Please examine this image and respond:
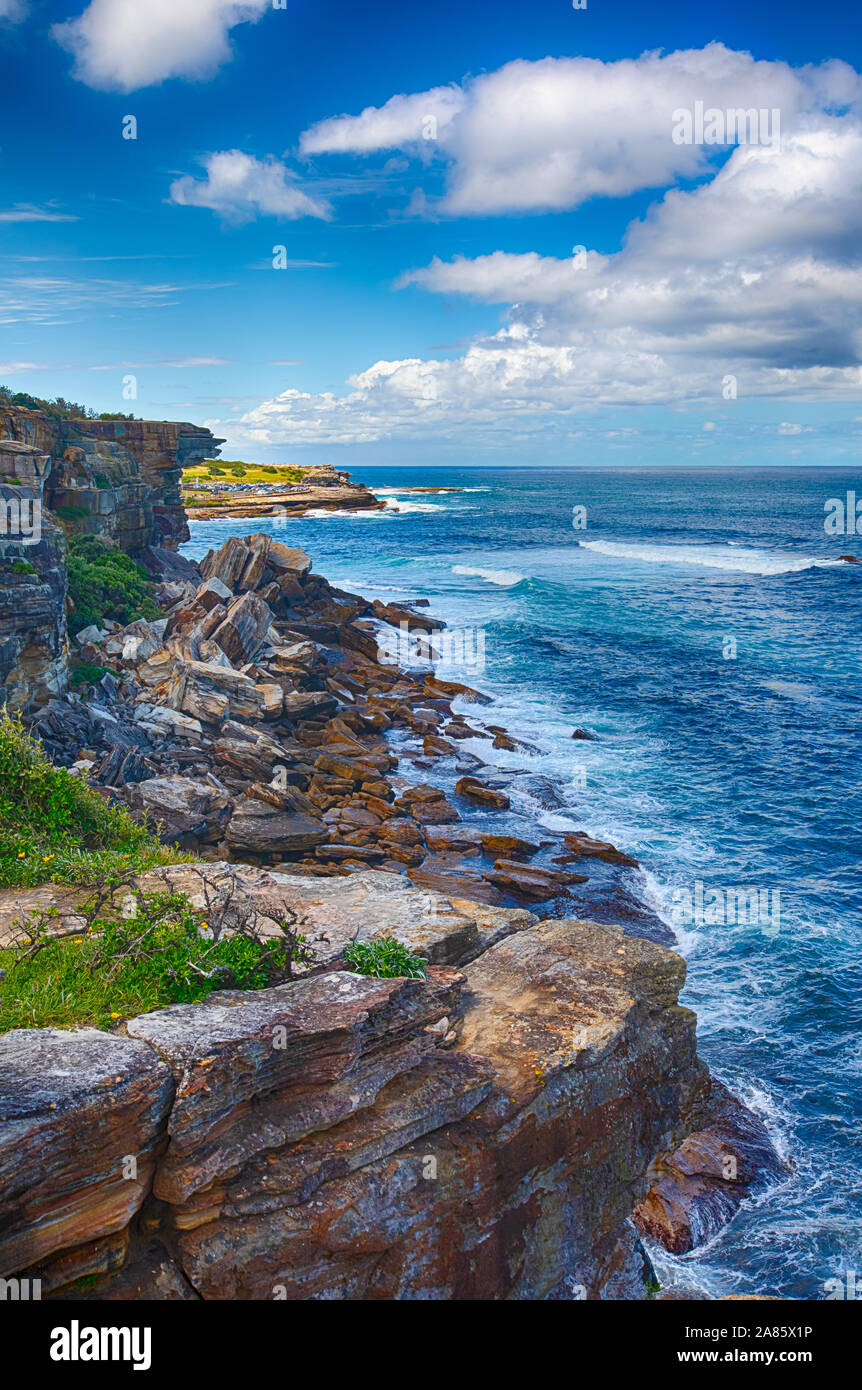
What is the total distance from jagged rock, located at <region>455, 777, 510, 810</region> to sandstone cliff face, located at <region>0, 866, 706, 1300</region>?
43.7 ft

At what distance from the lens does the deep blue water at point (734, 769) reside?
40.2 ft

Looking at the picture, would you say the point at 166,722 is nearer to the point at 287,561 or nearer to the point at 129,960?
the point at 129,960

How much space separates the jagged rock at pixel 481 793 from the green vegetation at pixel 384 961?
1408 cm

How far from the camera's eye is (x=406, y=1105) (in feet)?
26.3

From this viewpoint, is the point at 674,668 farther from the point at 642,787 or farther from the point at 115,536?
the point at 115,536

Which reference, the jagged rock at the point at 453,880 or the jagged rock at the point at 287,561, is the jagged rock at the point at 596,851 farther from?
the jagged rock at the point at 287,561

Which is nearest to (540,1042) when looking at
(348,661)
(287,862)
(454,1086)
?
(454,1086)

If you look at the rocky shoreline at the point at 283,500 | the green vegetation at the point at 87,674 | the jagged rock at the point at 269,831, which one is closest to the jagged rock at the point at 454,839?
the jagged rock at the point at 269,831

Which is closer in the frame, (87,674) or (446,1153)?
(446,1153)

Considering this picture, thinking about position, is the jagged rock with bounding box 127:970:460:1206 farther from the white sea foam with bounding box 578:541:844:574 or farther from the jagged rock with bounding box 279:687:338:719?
the white sea foam with bounding box 578:541:844:574

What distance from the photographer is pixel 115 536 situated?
120 ft

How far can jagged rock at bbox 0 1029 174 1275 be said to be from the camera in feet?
19.9

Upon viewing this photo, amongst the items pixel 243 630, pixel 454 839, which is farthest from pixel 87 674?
pixel 454 839

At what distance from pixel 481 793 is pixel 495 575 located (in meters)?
45.5
